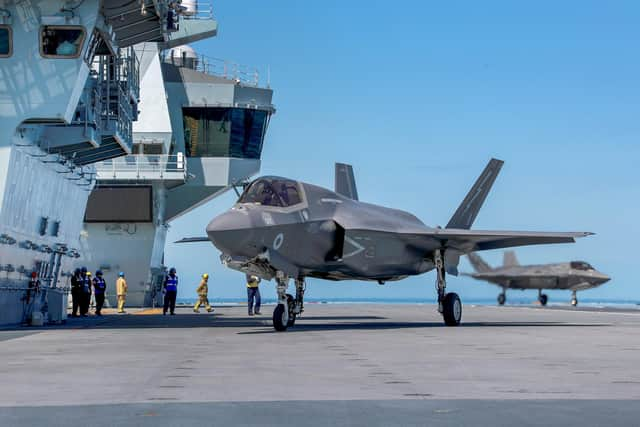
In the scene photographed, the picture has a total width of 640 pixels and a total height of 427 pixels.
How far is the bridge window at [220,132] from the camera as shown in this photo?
171ft

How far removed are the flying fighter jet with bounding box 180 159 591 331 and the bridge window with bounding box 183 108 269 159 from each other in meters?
27.8

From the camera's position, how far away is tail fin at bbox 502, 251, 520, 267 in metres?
71.3

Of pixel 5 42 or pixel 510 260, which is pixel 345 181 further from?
pixel 510 260

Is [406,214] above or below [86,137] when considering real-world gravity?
below

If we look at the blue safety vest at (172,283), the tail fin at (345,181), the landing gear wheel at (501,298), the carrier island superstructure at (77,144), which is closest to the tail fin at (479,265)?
the landing gear wheel at (501,298)

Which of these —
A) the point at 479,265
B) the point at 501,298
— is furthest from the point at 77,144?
the point at 479,265

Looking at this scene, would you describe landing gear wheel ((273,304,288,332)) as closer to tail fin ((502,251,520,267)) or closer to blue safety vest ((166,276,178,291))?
blue safety vest ((166,276,178,291))

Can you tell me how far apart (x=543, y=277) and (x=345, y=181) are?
4302 centimetres

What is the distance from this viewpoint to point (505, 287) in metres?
69.4

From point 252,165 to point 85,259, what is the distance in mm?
10929

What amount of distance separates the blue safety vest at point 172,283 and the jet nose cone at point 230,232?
17485mm

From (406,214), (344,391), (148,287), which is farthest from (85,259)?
(344,391)

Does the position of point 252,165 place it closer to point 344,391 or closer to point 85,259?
point 85,259

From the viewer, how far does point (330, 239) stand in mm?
21000
